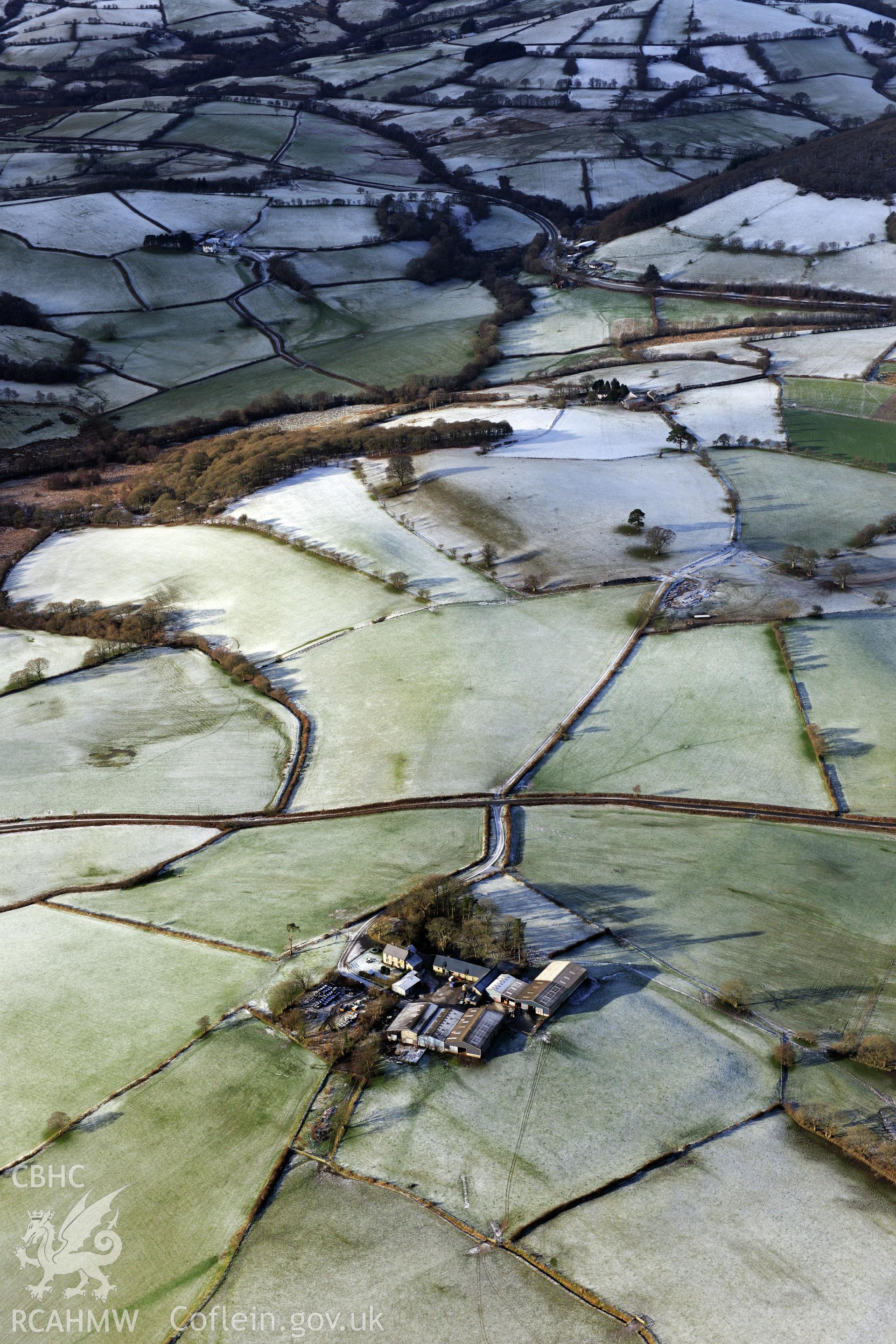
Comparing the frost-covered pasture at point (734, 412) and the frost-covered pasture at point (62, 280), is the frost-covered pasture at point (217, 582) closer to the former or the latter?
the frost-covered pasture at point (734, 412)

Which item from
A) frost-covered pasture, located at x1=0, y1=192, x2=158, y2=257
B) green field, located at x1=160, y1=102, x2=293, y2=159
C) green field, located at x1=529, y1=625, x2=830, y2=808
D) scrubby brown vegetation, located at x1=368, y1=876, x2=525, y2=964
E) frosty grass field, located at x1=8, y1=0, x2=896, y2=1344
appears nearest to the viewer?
frosty grass field, located at x1=8, y1=0, x2=896, y2=1344

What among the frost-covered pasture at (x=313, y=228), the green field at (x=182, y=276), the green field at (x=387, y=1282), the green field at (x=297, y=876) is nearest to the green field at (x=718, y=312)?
the frost-covered pasture at (x=313, y=228)

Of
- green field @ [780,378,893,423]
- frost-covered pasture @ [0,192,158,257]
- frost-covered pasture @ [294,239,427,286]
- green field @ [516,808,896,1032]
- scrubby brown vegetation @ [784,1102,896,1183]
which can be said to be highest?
frost-covered pasture @ [0,192,158,257]

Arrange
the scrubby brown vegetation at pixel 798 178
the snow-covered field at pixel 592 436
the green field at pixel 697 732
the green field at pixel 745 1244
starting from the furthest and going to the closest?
the scrubby brown vegetation at pixel 798 178 < the snow-covered field at pixel 592 436 < the green field at pixel 697 732 < the green field at pixel 745 1244

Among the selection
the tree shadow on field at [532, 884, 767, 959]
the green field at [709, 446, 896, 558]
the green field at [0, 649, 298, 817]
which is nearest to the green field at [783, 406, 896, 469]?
the green field at [709, 446, 896, 558]

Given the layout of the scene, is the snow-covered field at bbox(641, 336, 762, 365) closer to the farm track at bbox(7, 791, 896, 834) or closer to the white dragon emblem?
the farm track at bbox(7, 791, 896, 834)

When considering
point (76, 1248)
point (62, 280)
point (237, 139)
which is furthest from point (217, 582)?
point (237, 139)
